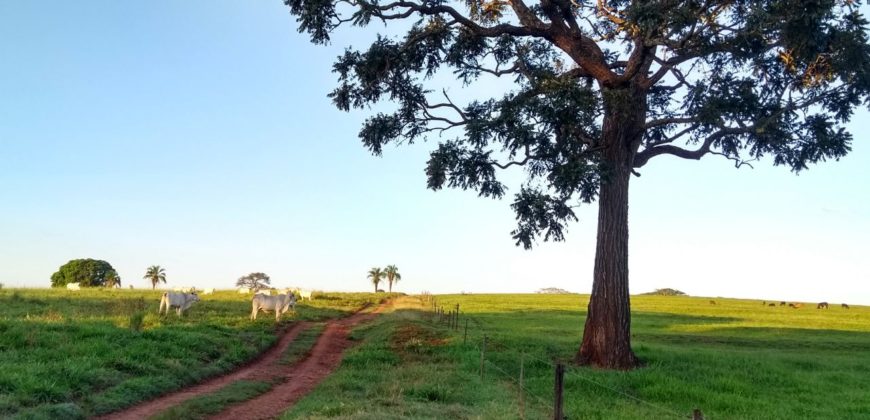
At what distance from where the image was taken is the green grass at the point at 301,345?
2201cm

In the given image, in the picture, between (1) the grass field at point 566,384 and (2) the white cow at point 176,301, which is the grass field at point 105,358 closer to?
(2) the white cow at point 176,301

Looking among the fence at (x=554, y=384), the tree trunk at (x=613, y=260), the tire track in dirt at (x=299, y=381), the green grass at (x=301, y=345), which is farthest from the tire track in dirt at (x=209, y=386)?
the tree trunk at (x=613, y=260)

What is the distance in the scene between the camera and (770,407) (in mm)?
15656

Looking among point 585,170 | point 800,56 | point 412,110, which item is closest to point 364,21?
point 412,110

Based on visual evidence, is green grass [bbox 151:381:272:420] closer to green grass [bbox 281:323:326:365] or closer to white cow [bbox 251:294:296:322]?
green grass [bbox 281:323:326:365]

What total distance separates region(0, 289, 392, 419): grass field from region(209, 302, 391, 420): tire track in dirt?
107 centimetres

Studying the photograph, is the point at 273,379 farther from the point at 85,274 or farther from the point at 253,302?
the point at 85,274

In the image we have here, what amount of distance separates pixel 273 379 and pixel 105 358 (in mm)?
4170

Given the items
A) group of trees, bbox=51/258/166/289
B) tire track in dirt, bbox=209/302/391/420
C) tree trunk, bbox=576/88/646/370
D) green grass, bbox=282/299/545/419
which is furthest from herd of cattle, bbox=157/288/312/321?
group of trees, bbox=51/258/166/289

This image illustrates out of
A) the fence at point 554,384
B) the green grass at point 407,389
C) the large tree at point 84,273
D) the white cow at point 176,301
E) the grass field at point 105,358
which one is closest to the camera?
the fence at point 554,384

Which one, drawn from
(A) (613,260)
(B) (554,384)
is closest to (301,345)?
(A) (613,260)

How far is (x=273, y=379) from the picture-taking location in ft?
58.7

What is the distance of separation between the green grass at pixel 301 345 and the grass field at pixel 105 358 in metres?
0.94

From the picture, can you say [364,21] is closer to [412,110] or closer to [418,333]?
[412,110]
